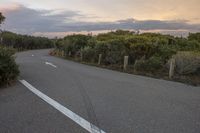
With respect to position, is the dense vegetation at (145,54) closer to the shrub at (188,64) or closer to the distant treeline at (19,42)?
the shrub at (188,64)

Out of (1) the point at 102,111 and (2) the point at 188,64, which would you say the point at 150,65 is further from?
(1) the point at 102,111

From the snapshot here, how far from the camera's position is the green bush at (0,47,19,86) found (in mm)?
13359

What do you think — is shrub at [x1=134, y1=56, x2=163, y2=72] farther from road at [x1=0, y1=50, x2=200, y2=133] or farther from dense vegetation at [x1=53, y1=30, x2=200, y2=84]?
road at [x1=0, y1=50, x2=200, y2=133]

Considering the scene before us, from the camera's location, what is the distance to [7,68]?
1361 centimetres

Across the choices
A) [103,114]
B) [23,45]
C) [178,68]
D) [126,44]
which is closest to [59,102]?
[103,114]

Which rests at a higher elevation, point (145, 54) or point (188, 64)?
point (188, 64)

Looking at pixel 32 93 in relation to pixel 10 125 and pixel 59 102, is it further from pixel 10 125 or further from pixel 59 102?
pixel 10 125

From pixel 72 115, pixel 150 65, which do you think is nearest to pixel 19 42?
pixel 150 65

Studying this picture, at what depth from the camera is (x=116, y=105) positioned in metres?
9.04

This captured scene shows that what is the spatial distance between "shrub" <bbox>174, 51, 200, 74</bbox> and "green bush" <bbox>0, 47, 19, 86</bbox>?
987 cm

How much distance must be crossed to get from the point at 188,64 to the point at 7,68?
34.4 feet

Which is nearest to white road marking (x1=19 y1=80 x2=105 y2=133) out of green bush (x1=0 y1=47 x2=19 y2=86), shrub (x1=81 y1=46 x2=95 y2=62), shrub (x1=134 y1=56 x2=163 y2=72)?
green bush (x1=0 y1=47 x2=19 y2=86)

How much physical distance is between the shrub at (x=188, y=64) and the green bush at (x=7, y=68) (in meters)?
9.87

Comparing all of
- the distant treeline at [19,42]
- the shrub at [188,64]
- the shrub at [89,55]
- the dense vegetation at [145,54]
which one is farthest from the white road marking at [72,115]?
the distant treeline at [19,42]
